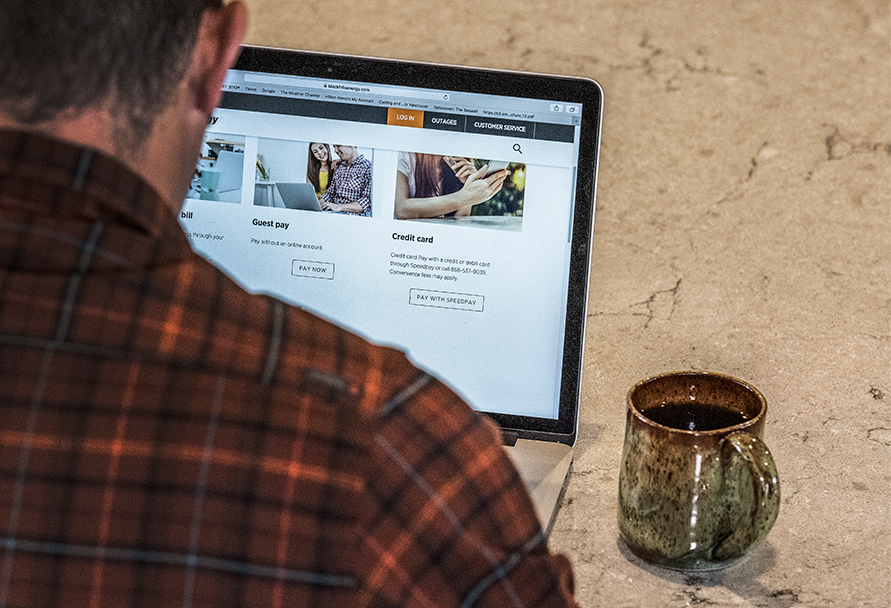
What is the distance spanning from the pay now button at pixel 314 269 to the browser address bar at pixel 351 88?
0.44ft

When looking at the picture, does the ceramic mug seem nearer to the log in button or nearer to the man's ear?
the log in button

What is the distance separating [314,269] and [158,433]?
16.4 inches

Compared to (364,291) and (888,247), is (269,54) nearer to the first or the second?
(364,291)

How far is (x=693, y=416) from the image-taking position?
2.10 feet

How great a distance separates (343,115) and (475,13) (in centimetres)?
43

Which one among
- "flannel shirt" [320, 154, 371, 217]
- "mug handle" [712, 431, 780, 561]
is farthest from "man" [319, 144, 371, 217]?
"mug handle" [712, 431, 780, 561]

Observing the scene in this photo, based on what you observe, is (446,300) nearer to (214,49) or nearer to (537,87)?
(537,87)

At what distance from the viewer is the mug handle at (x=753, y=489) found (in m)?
0.55

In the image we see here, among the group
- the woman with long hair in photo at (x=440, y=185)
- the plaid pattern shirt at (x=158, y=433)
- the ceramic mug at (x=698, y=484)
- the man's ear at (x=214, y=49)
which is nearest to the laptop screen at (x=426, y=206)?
the woman with long hair in photo at (x=440, y=185)

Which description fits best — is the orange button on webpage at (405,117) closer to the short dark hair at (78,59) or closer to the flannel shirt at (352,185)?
the flannel shirt at (352,185)

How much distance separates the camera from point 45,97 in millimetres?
339

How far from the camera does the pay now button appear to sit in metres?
0.71

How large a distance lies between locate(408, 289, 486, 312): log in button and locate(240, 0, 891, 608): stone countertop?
0.16 metres

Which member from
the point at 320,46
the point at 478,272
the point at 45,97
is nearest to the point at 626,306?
the point at 478,272
